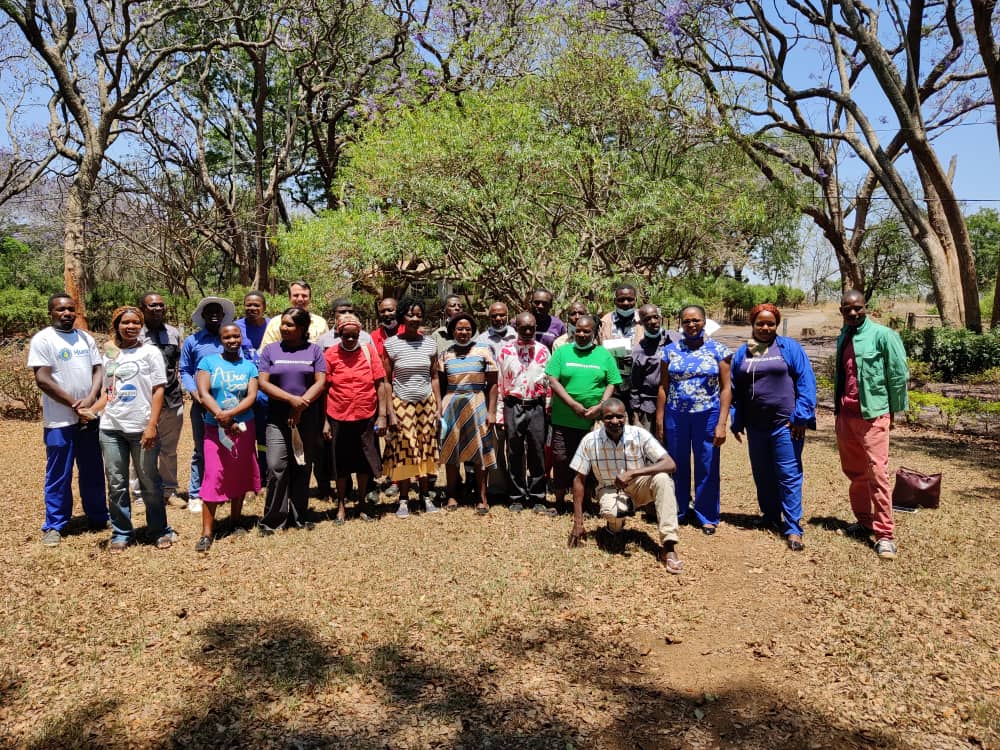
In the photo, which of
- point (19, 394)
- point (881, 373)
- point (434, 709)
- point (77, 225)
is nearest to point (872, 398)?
point (881, 373)

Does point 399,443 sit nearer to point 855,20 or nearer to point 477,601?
point 477,601

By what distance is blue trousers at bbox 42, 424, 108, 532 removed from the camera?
5.18 metres

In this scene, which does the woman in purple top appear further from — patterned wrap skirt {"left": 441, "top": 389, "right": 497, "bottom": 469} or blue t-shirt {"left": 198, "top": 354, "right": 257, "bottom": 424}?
patterned wrap skirt {"left": 441, "top": 389, "right": 497, "bottom": 469}

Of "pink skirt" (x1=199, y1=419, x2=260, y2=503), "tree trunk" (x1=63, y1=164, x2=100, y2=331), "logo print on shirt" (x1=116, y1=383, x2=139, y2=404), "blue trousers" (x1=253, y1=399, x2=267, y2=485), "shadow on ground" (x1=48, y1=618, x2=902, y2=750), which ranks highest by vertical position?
"tree trunk" (x1=63, y1=164, x2=100, y2=331)

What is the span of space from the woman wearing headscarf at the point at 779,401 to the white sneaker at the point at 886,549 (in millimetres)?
542

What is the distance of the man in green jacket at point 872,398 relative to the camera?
5.04 metres

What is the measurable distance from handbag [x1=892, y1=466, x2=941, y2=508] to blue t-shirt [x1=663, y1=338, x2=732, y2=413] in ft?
7.44

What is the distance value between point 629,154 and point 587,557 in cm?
829

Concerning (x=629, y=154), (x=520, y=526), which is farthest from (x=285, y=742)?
(x=629, y=154)

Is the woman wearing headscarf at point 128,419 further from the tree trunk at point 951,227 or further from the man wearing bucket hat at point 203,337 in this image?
the tree trunk at point 951,227

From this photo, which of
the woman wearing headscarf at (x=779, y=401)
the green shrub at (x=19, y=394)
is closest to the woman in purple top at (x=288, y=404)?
the woman wearing headscarf at (x=779, y=401)

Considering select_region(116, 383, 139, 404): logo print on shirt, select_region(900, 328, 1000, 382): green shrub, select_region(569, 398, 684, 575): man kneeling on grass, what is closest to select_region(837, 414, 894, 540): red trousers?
select_region(569, 398, 684, 575): man kneeling on grass

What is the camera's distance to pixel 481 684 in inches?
134

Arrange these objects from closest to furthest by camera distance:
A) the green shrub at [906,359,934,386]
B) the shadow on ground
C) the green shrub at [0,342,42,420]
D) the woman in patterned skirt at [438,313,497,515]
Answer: the shadow on ground < the woman in patterned skirt at [438,313,497,515] < the green shrub at [0,342,42,420] < the green shrub at [906,359,934,386]
